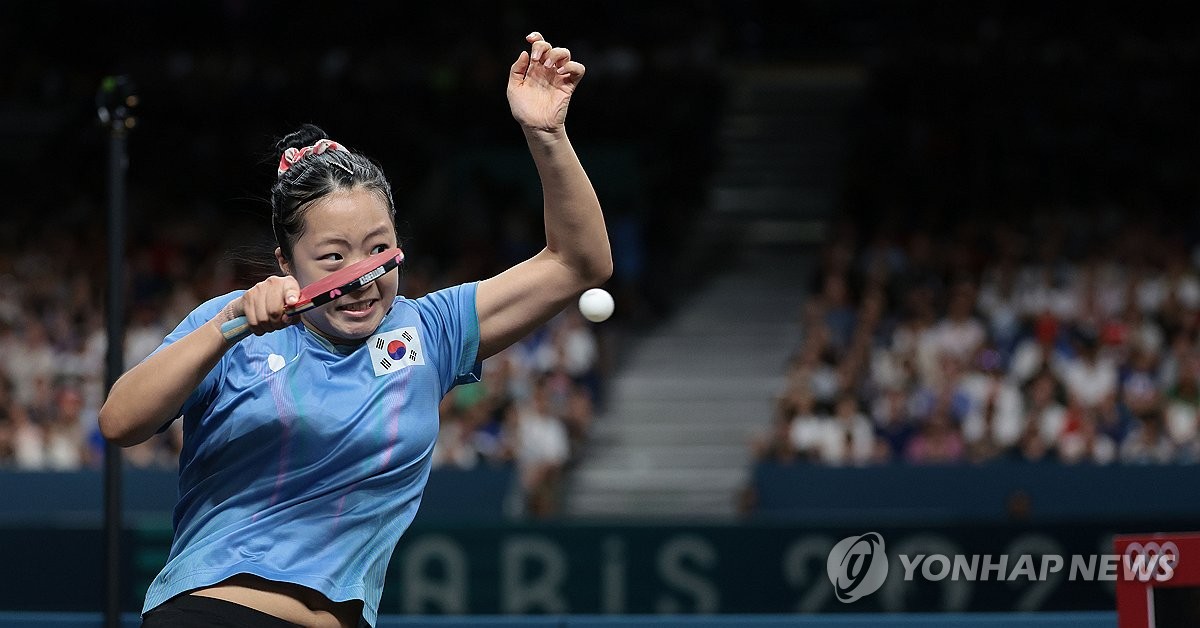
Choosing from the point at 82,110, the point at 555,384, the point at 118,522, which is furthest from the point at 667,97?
the point at 118,522

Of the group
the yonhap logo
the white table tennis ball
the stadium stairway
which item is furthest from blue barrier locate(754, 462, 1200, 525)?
the white table tennis ball

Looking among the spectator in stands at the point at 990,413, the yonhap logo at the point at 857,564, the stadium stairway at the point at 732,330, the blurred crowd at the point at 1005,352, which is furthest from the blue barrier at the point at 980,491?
the yonhap logo at the point at 857,564

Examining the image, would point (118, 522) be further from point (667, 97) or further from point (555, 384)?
point (667, 97)

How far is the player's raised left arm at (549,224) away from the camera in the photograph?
2.64m

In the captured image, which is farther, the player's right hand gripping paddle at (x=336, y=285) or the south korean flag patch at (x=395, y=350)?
the south korean flag patch at (x=395, y=350)

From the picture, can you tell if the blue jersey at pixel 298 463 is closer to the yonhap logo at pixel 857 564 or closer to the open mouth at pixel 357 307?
the open mouth at pixel 357 307

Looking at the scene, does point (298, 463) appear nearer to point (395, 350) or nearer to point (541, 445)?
point (395, 350)

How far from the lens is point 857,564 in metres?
5.45

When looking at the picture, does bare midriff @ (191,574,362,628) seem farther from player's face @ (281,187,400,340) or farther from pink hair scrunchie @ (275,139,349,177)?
pink hair scrunchie @ (275,139,349,177)

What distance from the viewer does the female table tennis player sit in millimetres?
2400

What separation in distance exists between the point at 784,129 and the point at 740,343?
3.89 metres

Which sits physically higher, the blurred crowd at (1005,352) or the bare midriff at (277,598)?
the blurred crowd at (1005,352)

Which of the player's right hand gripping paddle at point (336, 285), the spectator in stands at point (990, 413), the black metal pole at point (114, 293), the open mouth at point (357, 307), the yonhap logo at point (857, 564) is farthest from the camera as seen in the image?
the spectator in stands at point (990, 413)

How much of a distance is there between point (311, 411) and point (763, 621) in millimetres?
3260
